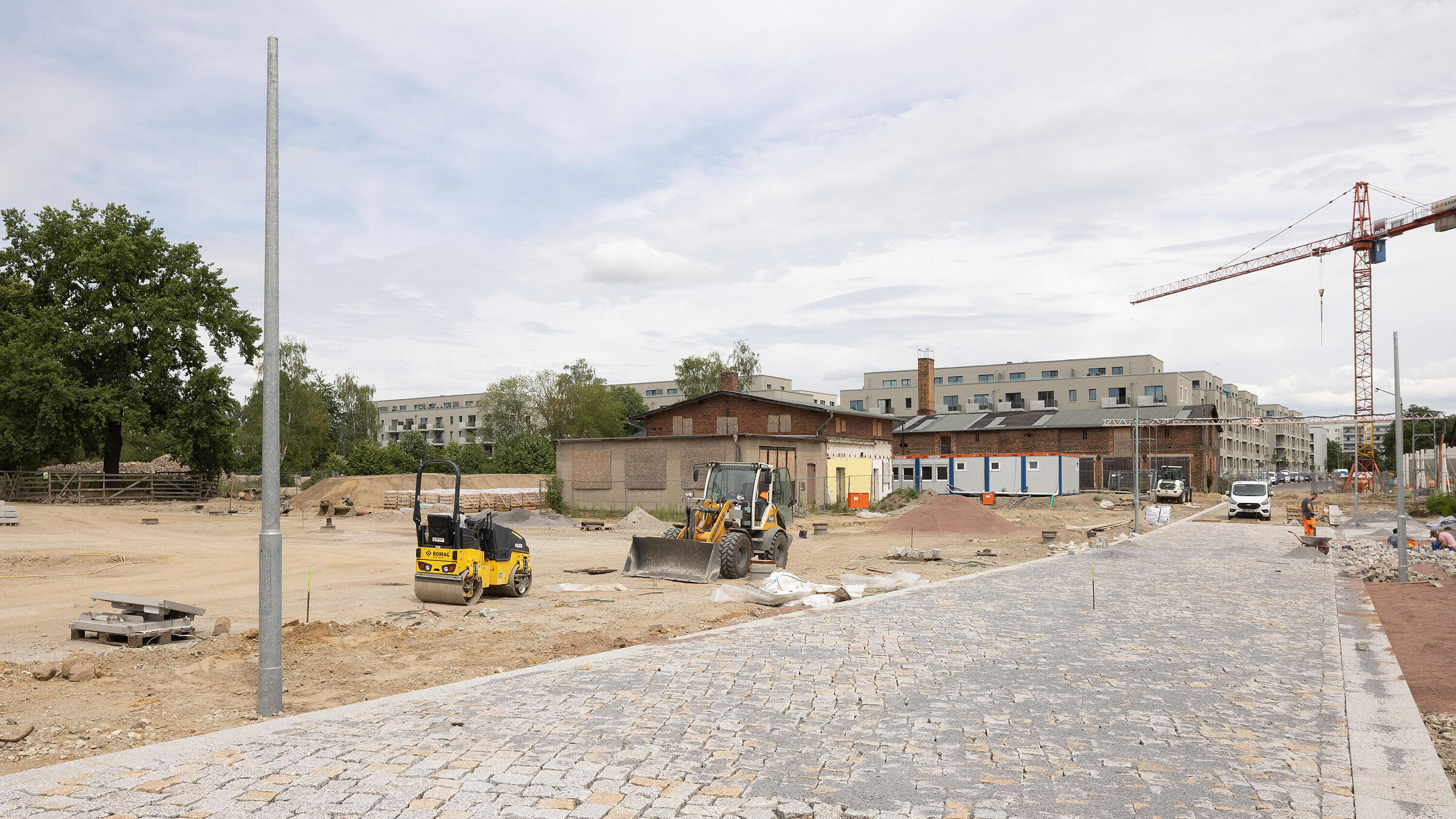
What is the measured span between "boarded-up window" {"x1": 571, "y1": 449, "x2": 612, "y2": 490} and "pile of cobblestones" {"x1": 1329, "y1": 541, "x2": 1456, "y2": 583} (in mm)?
28463

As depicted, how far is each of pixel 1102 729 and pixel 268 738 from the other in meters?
6.24

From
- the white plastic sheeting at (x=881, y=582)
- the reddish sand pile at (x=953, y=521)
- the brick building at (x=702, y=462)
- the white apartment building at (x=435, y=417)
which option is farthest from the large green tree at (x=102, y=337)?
the white apartment building at (x=435, y=417)

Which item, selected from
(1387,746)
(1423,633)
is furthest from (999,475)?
(1387,746)

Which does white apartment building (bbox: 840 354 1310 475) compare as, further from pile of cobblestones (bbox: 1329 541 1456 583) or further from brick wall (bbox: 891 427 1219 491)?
pile of cobblestones (bbox: 1329 541 1456 583)

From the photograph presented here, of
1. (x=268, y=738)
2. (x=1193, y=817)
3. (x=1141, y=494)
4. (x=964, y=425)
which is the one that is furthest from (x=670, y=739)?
(x=964, y=425)

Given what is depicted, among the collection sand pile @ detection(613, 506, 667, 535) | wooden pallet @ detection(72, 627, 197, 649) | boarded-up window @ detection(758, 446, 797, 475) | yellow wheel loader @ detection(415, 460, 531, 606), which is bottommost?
sand pile @ detection(613, 506, 667, 535)

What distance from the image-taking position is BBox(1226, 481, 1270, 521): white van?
128ft

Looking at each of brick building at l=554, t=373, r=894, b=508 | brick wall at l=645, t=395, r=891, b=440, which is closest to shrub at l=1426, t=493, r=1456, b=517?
brick building at l=554, t=373, r=894, b=508

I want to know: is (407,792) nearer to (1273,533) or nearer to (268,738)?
(268,738)

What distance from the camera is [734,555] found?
710 inches

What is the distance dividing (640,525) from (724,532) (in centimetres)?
1683

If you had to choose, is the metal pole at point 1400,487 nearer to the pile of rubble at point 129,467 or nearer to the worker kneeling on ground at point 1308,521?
the worker kneeling on ground at point 1308,521

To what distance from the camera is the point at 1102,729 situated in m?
7.16

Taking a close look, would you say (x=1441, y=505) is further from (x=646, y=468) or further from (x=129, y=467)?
(x=129, y=467)
